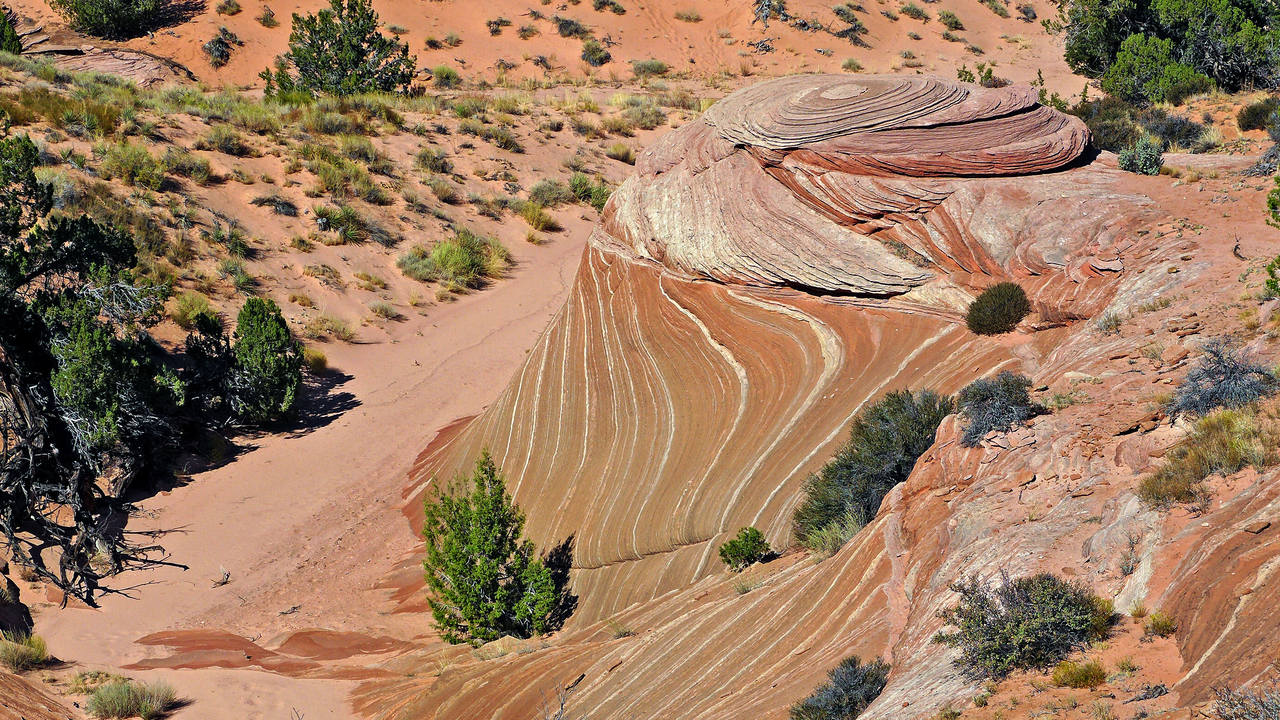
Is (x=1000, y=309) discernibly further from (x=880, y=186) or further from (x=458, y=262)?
(x=458, y=262)

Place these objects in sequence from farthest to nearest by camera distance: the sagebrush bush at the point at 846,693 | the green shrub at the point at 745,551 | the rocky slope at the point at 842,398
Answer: the green shrub at the point at 745,551 → the rocky slope at the point at 842,398 → the sagebrush bush at the point at 846,693

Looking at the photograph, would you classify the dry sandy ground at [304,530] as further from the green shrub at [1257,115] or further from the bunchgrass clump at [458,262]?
the green shrub at [1257,115]

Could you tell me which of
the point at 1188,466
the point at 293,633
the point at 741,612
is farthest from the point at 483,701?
the point at 1188,466

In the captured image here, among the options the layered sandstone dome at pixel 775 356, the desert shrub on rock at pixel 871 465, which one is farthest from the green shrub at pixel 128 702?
the desert shrub on rock at pixel 871 465

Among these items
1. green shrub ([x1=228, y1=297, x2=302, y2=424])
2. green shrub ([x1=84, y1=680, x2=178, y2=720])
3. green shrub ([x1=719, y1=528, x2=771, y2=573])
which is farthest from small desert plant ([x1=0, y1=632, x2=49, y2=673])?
green shrub ([x1=228, y1=297, x2=302, y2=424])

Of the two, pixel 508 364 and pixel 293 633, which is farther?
pixel 508 364

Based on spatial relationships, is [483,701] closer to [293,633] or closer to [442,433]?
[293,633]

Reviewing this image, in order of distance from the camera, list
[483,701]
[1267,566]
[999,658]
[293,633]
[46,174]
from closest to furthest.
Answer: [1267,566] → [999,658] → [483,701] → [293,633] → [46,174]
